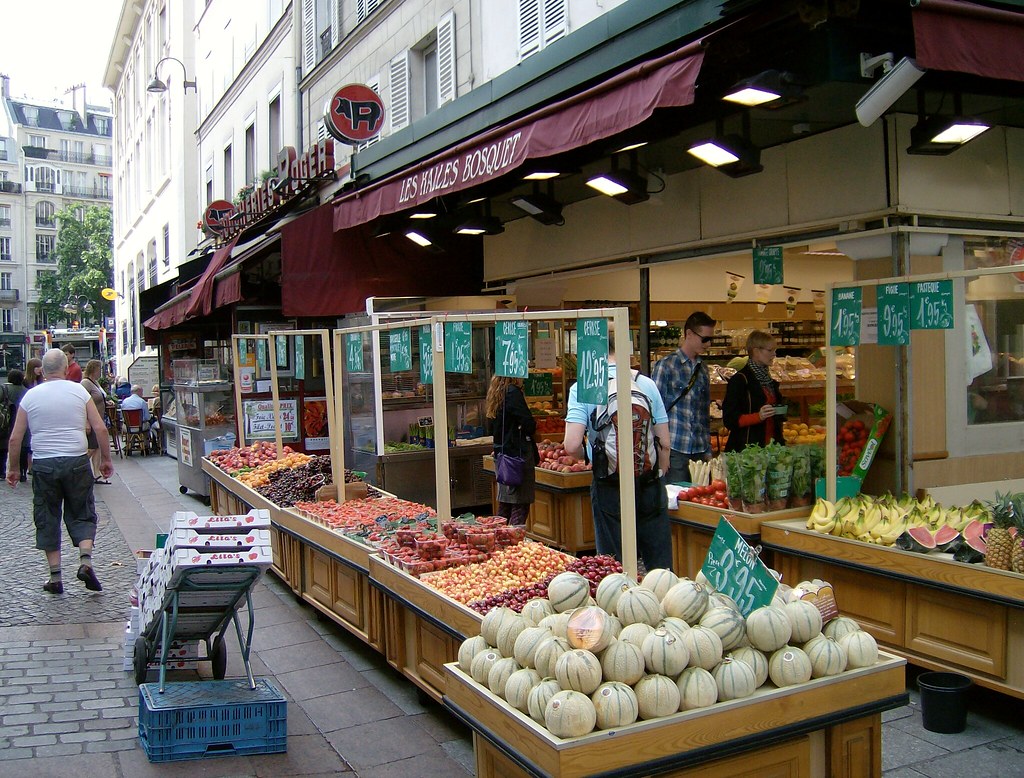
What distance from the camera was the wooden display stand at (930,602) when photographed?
15.6 ft

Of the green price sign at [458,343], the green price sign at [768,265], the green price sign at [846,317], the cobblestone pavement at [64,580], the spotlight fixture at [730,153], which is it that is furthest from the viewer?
the green price sign at [768,265]

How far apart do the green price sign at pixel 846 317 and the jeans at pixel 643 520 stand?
1518 millimetres

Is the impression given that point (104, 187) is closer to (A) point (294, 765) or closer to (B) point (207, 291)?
(B) point (207, 291)

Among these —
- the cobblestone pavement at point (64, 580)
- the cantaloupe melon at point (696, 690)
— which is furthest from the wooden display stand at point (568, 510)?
the cantaloupe melon at point (696, 690)

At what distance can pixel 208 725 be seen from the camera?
4660 mm

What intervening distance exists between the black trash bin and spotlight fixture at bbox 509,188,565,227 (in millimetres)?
6244

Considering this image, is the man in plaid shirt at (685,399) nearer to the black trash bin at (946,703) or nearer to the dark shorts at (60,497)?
the black trash bin at (946,703)

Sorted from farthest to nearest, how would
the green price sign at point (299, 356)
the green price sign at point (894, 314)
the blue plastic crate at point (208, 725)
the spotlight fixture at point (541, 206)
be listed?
the spotlight fixture at point (541, 206), the green price sign at point (299, 356), the green price sign at point (894, 314), the blue plastic crate at point (208, 725)

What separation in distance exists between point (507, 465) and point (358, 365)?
1757 millimetres

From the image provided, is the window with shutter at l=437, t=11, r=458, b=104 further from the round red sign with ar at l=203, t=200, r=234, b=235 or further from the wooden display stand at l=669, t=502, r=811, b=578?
the round red sign with ar at l=203, t=200, r=234, b=235

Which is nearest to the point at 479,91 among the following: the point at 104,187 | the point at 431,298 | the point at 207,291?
the point at 431,298

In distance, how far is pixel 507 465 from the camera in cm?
825

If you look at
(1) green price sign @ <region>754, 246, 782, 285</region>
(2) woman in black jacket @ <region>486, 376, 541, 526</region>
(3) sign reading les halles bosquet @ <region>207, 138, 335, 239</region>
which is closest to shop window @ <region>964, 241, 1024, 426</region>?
(1) green price sign @ <region>754, 246, 782, 285</region>

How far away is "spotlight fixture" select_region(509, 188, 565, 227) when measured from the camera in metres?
9.63
